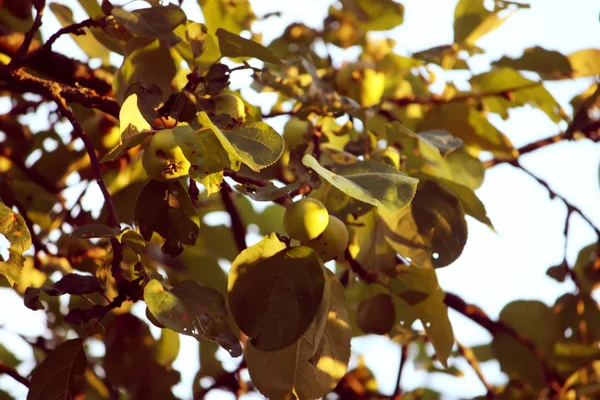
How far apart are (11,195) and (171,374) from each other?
55 cm

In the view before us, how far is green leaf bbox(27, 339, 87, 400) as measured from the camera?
3.16 ft

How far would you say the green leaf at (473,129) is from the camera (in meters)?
1.55

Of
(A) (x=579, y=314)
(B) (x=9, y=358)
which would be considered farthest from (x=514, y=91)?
Result: (B) (x=9, y=358)

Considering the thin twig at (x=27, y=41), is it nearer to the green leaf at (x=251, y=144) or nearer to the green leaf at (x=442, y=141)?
the green leaf at (x=251, y=144)

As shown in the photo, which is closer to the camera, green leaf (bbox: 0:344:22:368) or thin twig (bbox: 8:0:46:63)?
thin twig (bbox: 8:0:46:63)

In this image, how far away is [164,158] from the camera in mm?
846

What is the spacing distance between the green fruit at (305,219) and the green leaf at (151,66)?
326mm

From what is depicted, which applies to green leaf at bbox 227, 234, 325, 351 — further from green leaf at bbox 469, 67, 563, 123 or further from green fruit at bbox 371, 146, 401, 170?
green leaf at bbox 469, 67, 563, 123

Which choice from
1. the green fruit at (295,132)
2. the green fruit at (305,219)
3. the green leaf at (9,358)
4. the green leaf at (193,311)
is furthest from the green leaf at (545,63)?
the green leaf at (9,358)

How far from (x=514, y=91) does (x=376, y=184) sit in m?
0.99

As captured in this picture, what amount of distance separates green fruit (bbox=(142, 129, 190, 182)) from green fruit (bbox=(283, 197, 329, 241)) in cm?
14

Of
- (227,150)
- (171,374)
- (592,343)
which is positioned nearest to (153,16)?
(227,150)

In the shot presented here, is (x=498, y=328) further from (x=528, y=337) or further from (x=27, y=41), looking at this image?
(x=27, y=41)

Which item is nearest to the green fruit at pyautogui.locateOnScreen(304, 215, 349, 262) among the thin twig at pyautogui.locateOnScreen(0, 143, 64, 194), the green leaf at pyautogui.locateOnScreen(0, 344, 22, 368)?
the thin twig at pyautogui.locateOnScreen(0, 143, 64, 194)
